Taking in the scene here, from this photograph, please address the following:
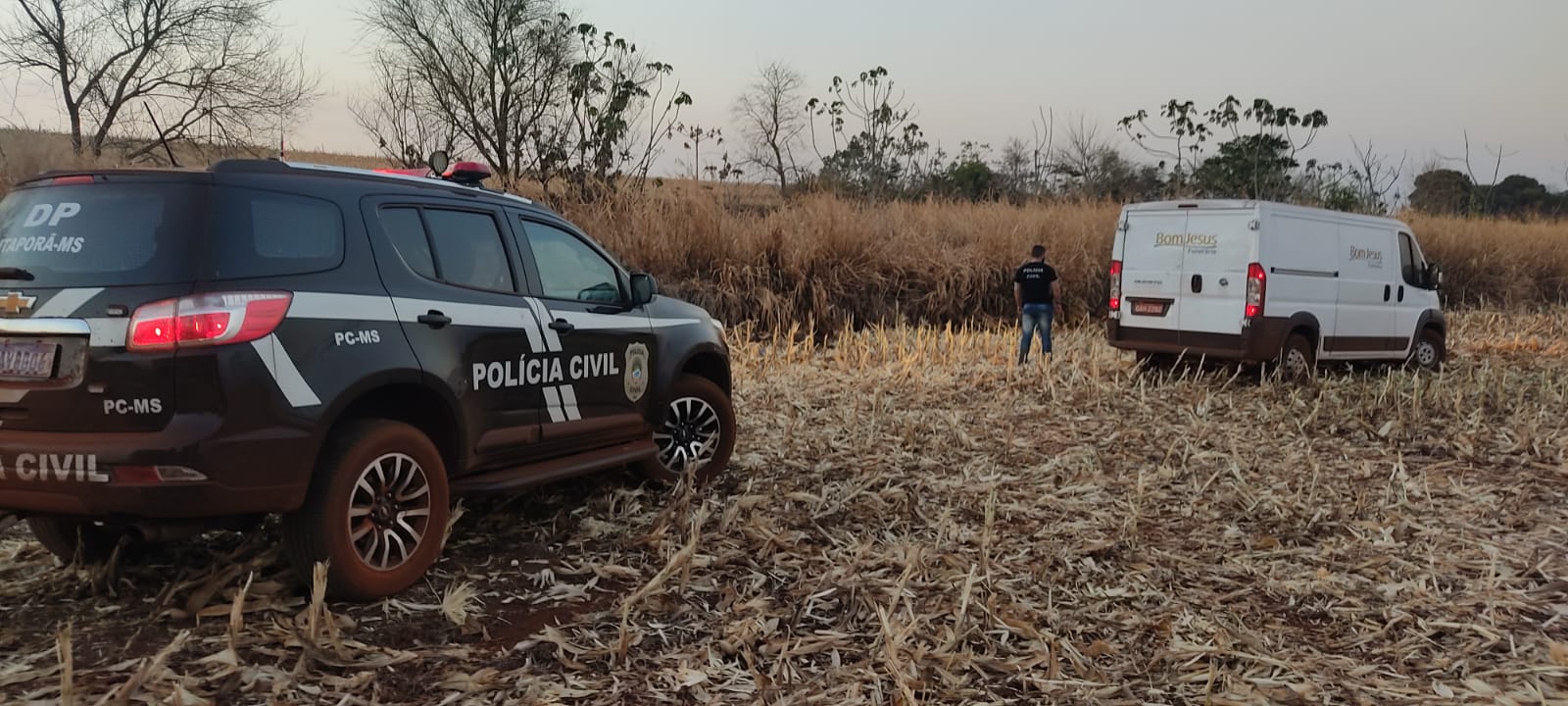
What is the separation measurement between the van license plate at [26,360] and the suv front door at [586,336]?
2008 millimetres

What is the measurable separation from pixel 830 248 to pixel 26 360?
38.6ft

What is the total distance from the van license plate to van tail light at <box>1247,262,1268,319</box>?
9.43 metres

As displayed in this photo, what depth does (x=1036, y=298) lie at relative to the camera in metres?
11.8

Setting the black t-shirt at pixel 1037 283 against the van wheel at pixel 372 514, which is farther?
the black t-shirt at pixel 1037 283

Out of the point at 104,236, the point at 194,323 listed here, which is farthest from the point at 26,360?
the point at 194,323

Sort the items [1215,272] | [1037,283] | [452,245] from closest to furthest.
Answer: [452,245] → [1215,272] → [1037,283]

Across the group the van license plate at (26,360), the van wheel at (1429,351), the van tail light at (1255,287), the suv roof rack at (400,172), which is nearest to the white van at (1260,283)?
the van tail light at (1255,287)

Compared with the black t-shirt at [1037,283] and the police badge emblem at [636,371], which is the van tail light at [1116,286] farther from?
the police badge emblem at [636,371]

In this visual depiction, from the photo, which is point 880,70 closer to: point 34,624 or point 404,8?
point 404,8

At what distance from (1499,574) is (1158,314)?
598 cm

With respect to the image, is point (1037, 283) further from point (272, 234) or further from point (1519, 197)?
point (1519, 197)

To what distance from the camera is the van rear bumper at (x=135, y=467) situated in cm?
350

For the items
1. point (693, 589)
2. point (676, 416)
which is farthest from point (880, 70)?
point (693, 589)

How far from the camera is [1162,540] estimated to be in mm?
5375
